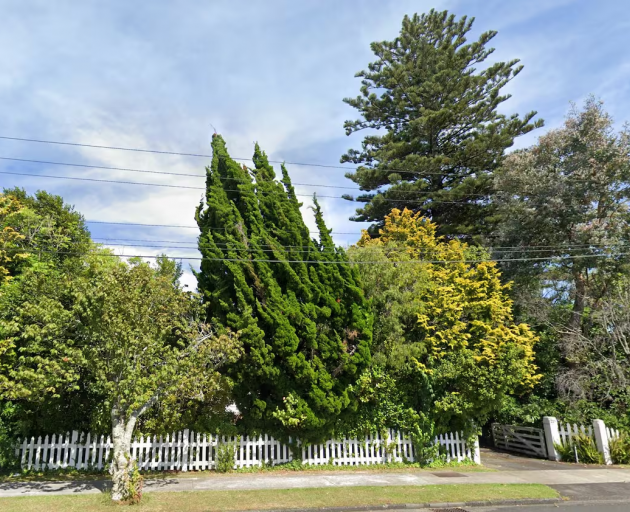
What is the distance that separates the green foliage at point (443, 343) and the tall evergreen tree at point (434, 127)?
8.83m

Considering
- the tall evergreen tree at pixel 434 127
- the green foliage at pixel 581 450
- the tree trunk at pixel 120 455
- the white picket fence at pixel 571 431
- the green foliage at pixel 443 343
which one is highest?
the tall evergreen tree at pixel 434 127

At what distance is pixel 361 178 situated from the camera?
76.5 ft

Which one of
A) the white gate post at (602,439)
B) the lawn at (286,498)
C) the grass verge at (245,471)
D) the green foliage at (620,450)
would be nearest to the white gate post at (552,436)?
the white gate post at (602,439)

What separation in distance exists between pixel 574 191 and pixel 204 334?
14.8 metres

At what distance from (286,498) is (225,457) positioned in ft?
10.9

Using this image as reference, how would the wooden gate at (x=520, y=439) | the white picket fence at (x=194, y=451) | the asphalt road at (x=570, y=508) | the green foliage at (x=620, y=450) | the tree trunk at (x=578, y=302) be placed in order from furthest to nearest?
the tree trunk at (x=578, y=302) → the wooden gate at (x=520, y=439) → the green foliage at (x=620, y=450) → the white picket fence at (x=194, y=451) → the asphalt road at (x=570, y=508)

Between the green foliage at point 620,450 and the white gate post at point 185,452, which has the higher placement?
the white gate post at point 185,452

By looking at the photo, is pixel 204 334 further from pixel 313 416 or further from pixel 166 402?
pixel 313 416

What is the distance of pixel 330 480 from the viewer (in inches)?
395

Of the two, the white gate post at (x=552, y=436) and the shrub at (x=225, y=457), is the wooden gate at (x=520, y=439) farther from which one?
the shrub at (x=225, y=457)

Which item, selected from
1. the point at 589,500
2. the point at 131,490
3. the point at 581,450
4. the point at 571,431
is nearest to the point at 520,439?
the point at 571,431

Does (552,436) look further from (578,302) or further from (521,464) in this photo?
(578,302)

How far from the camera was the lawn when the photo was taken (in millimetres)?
7406

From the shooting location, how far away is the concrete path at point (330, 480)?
8789 millimetres
